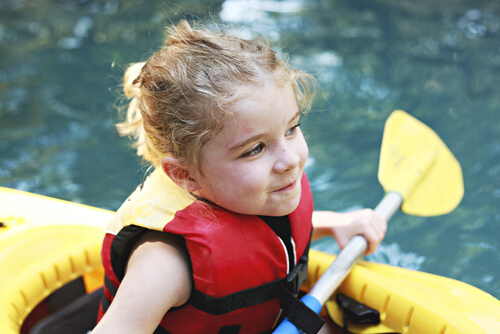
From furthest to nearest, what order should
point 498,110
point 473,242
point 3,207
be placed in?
point 498,110, point 473,242, point 3,207

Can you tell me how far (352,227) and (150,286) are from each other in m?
0.62

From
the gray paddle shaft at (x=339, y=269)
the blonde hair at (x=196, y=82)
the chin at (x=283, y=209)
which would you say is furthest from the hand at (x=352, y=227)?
the blonde hair at (x=196, y=82)

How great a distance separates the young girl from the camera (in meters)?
0.85

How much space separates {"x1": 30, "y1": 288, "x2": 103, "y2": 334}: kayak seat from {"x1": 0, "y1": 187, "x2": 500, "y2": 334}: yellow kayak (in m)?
0.02

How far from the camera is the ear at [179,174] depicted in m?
0.92

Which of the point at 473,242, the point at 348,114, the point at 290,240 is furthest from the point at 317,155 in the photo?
the point at 290,240

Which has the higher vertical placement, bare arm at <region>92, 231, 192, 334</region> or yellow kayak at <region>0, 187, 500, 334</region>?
bare arm at <region>92, 231, 192, 334</region>

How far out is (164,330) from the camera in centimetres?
100

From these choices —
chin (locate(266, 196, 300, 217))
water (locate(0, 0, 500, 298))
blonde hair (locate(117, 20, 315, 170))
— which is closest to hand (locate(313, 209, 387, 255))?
chin (locate(266, 196, 300, 217))

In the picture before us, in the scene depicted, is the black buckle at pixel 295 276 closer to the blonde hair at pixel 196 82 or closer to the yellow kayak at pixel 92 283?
the yellow kayak at pixel 92 283

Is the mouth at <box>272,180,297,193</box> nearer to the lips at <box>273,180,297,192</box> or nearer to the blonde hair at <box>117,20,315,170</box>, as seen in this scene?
the lips at <box>273,180,297,192</box>

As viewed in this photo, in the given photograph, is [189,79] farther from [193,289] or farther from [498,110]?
[498,110]

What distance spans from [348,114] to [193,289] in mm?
1924

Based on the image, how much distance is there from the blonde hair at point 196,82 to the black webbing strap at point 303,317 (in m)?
0.35
